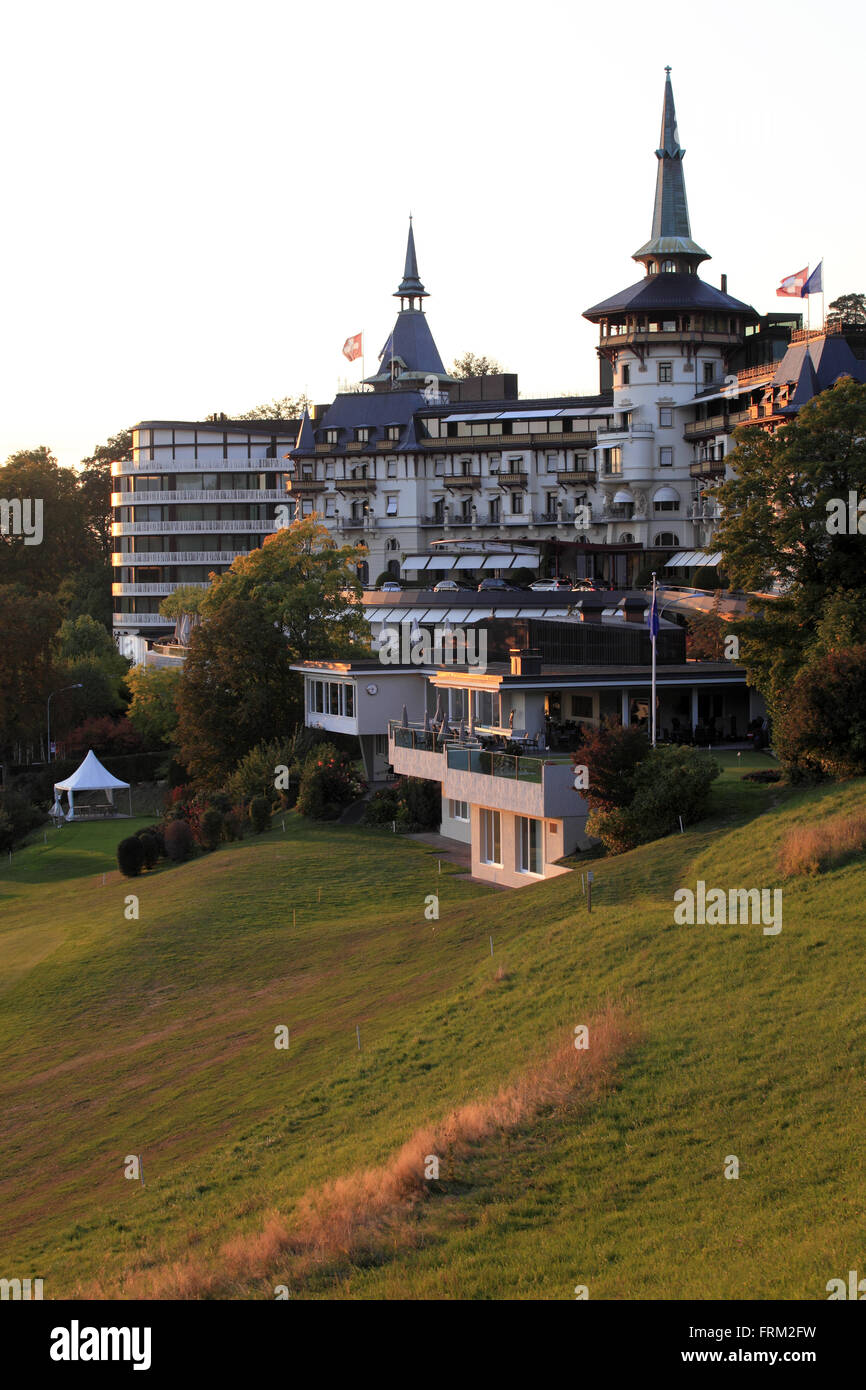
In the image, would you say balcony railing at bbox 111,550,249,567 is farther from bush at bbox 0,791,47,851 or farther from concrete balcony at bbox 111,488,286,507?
bush at bbox 0,791,47,851

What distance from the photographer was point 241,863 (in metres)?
45.4

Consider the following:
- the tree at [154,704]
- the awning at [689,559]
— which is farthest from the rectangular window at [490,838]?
the awning at [689,559]

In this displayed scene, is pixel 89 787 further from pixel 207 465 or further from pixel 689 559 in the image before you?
pixel 207 465

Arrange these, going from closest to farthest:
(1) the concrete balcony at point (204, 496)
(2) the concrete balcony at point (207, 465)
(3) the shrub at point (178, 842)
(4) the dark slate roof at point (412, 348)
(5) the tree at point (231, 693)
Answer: (3) the shrub at point (178, 842)
(5) the tree at point (231, 693)
(1) the concrete balcony at point (204, 496)
(2) the concrete balcony at point (207, 465)
(4) the dark slate roof at point (412, 348)

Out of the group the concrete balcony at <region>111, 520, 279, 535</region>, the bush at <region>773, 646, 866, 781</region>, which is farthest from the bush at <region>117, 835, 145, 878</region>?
the concrete balcony at <region>111, 520, 279, 535</region>

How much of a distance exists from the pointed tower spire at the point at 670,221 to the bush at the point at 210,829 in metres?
60.2

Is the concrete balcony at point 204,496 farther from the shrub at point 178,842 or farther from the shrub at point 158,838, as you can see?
the shrub at point 178,842

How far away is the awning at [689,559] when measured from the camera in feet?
276

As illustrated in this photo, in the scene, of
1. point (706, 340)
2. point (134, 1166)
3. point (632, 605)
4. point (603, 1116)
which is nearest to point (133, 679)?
point (632, 605)

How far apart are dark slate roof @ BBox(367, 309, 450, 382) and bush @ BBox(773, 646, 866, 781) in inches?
3960

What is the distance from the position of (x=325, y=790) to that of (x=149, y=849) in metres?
6.25

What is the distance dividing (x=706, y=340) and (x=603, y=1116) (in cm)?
8191

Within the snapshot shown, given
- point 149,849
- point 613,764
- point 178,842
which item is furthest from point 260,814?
point 613,764

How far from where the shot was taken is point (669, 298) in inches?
3723
